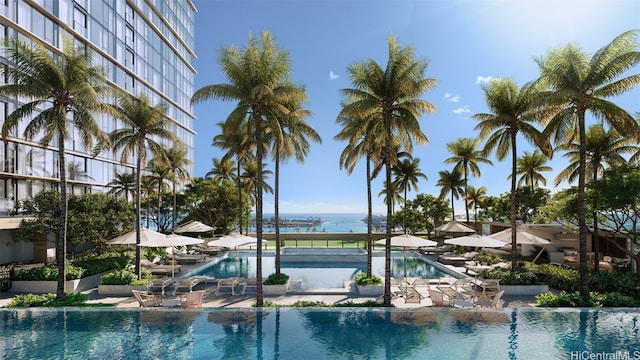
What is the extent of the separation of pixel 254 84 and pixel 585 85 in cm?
1231

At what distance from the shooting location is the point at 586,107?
13.4m

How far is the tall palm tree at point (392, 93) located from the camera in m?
13.1

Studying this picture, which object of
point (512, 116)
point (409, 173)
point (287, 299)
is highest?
point (512, 116)

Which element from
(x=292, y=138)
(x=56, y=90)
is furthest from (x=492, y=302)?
(x=56, y=90)

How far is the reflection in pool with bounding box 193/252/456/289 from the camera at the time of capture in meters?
19.9

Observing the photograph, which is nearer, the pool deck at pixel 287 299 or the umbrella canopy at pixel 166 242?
the pool deck at pixel 287 299

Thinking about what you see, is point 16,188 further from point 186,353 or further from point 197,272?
point 186,353

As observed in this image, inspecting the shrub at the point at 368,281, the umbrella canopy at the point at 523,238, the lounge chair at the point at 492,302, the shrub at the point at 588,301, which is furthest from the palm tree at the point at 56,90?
the umbrella canopy at the point at 523,238

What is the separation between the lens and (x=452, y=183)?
118 ft

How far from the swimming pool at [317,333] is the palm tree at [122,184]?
79.4 ft

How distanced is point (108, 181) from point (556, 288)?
3703 centimetres

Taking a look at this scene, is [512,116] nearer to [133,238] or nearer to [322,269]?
[322,269]

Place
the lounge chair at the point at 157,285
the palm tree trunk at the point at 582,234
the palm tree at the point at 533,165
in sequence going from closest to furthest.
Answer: the palm tree trunk at the point at 582,234 → the lounge chair at the point at 157,285 → the palm tree at the point at 533,165

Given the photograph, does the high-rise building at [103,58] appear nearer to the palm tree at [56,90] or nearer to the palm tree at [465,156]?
the palm tree at [56,90]
